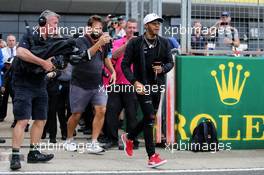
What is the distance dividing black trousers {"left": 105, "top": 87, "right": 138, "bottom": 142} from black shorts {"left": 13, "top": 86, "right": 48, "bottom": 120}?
6.31 feet

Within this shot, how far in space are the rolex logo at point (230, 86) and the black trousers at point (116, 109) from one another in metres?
1.39

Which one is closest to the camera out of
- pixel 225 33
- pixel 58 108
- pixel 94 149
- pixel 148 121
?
pixel 148 121

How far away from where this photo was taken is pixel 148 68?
805 centimetres

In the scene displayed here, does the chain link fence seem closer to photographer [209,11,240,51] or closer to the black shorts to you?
photographer [209,11,240,51]

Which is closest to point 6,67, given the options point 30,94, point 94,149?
point 94,149

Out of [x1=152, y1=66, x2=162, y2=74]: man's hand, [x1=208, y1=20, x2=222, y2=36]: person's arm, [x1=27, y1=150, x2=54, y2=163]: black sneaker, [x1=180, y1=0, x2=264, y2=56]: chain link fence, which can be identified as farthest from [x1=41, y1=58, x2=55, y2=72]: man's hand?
[x1=208, y1=20, x2=222, y2=36]: person's arm

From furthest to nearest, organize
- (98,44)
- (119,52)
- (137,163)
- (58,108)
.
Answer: (58,108)
(119,52)
(98,44)
(137,163)

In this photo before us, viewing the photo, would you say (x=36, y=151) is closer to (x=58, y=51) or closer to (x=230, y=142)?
(x=58, y=51)

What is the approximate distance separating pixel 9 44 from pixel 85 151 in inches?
191

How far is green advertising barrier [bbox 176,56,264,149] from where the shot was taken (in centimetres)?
966

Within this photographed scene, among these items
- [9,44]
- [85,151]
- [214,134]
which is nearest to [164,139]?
[214,134]

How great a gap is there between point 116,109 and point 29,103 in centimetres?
231

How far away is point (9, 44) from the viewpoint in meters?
13.1

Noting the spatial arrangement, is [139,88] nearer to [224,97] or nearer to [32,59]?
[32,59]
